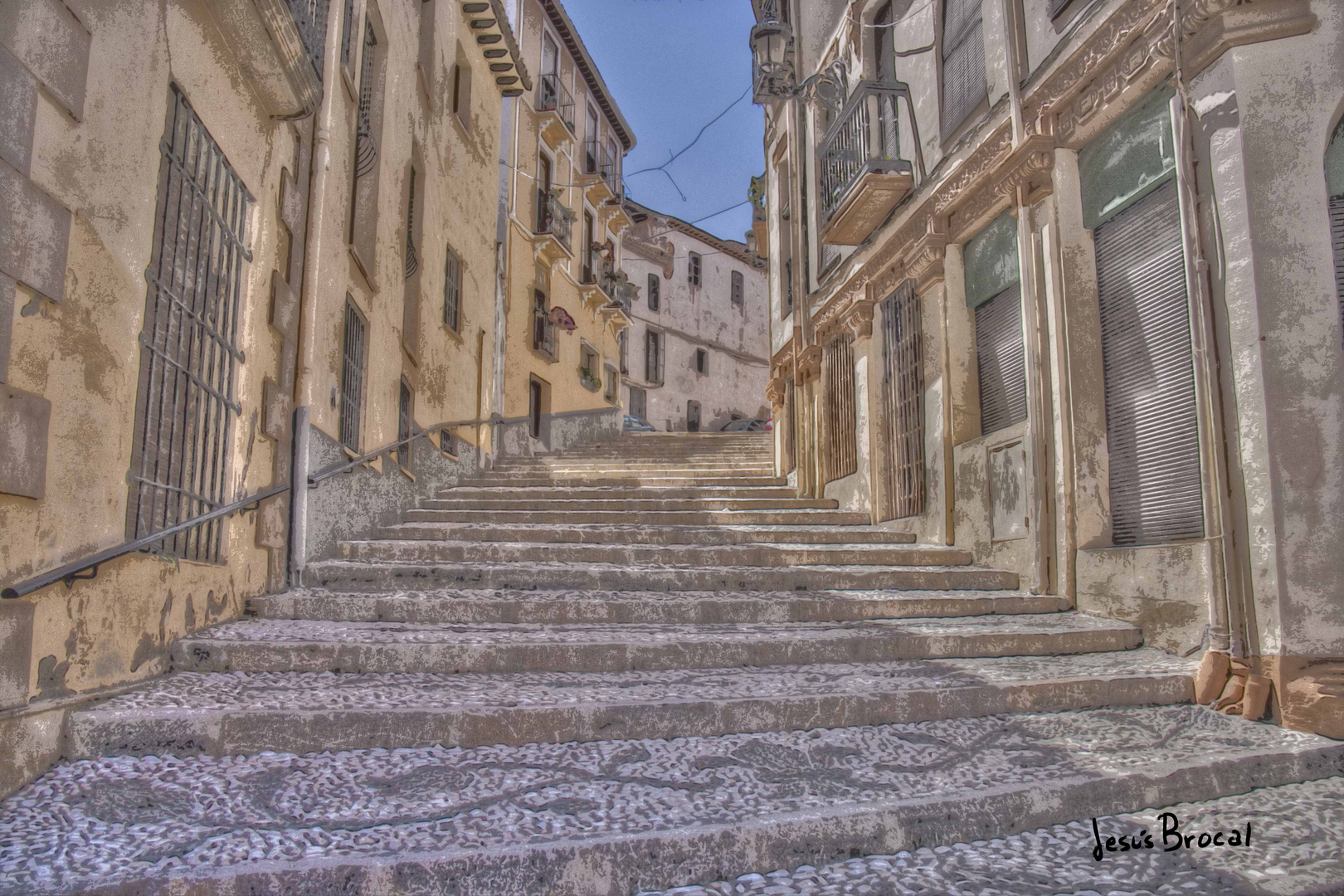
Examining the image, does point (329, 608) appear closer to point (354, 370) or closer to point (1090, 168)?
point (354, 370)

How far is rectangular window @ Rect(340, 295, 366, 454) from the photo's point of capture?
660cm

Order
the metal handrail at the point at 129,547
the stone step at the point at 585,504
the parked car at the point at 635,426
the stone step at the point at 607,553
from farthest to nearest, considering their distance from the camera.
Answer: the parked car at the point at 635,426, the stone step at the point at 585,504, the stone step at the point at 607,553, the metal handrail at the point at 129,547

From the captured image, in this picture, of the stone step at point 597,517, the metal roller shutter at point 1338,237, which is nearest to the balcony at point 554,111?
the stone step at point 597,517

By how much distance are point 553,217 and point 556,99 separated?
3689mm

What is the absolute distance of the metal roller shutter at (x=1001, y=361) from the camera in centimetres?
661

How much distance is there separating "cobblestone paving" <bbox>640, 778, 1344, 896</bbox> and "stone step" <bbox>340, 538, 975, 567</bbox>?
3590mm

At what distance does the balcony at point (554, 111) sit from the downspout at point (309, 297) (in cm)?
1170

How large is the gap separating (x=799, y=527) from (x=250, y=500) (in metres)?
5.06

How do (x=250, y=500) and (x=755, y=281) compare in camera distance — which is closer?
(x=250, y=500)

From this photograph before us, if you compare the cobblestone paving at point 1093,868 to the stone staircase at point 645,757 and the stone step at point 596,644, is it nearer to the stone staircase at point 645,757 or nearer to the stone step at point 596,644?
the stone staircase at point 645,757

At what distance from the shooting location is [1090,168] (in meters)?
5.73

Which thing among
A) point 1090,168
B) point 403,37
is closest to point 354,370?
point 403,37

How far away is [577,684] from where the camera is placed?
12.3 feet

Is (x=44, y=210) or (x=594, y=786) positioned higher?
(x=44, y=210)
